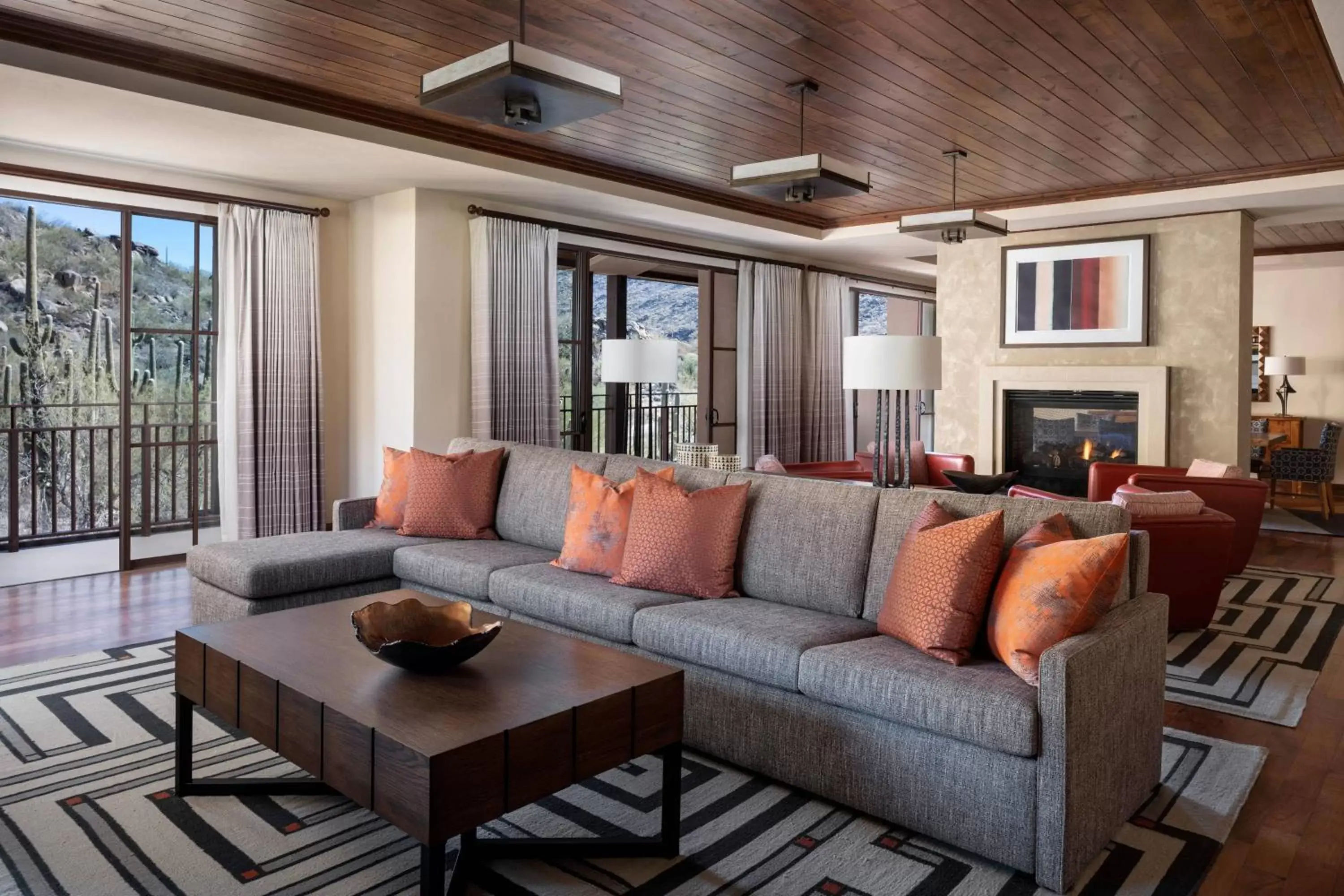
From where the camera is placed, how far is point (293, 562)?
385 centimetres

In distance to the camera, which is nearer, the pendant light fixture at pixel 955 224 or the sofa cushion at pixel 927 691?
the sofa cushion at pixel 927 691

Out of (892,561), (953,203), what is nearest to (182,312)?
(892,561)

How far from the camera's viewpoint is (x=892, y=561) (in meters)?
3.05

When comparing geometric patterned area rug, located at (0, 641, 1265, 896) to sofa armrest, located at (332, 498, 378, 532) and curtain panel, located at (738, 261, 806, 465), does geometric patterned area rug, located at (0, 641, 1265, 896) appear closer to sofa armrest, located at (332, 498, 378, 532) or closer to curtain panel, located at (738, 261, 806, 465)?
sofa armrest, located at (332, 498, 378, 532)

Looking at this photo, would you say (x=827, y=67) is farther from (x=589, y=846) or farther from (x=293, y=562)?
(x=589, y=846)

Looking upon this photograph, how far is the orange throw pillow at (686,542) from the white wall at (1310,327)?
8653mm

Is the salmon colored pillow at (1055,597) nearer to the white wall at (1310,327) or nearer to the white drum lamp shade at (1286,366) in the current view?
the white drum lamp shade at (1286,366)

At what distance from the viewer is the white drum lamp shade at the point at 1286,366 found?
9625 millimetres

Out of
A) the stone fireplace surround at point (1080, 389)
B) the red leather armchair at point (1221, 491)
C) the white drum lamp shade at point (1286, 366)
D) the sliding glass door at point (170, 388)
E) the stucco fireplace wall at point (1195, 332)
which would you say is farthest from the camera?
the white drum lamp shade at point (1286, 366)

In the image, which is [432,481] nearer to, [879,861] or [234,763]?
[234,763]

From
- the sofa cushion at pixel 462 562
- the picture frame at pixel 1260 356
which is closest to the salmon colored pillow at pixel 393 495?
the sofa cushion at pixel 462 562

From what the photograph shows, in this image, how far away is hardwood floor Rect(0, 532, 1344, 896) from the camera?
2.38 m

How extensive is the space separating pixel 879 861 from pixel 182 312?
5.21 m

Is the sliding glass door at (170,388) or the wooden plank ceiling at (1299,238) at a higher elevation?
the wooden plank ceiling at (1299,238)
